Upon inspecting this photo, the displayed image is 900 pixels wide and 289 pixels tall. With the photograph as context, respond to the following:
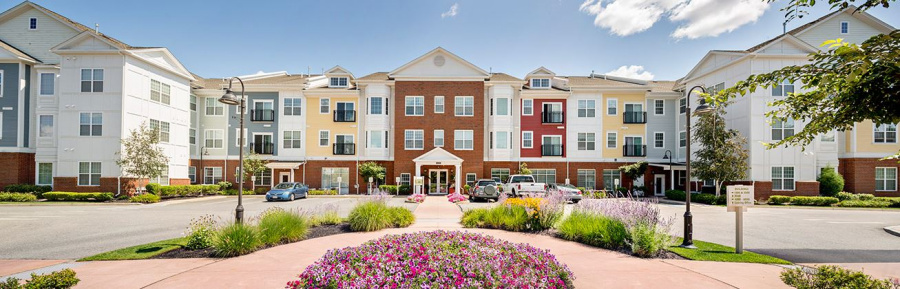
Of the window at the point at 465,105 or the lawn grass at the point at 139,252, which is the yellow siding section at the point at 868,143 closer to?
the window at the point at 465,105

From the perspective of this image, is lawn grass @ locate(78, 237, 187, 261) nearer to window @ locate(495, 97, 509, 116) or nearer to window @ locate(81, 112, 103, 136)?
window @ locate(81, 112, 103, 136)

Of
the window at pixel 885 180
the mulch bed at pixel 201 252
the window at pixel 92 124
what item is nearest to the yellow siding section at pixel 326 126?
the window at pixel 92 124

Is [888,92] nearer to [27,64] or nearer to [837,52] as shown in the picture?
[837,52]

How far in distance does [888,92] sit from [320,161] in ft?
113

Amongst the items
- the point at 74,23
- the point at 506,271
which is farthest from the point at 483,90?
the point at 74,23

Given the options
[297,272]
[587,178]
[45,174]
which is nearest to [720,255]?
[297,272]

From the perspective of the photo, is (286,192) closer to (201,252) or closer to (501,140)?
(501,140)

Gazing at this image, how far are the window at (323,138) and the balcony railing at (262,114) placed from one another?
4.30m

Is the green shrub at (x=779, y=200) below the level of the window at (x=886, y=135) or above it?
below

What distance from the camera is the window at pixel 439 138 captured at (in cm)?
3378

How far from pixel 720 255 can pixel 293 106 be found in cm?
3307

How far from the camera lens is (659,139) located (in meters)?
35.4

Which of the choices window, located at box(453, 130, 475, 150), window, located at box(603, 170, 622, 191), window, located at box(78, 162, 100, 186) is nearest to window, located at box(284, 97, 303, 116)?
window, located at box(78, 162, 100, 186)

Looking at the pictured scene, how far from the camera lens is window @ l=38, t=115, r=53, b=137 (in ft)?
92.1
